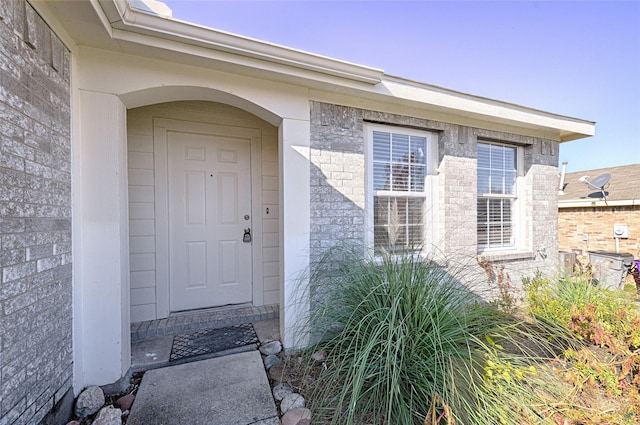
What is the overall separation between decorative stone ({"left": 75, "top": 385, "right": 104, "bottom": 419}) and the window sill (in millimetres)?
4258

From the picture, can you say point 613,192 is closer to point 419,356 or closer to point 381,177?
point 381,177

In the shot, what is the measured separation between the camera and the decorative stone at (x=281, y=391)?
1928 millimetres

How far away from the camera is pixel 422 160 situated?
351 cm

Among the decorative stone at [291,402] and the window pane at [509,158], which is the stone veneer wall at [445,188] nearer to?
the window pane at [509,158]

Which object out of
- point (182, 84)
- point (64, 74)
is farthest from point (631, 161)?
point (64, 74)

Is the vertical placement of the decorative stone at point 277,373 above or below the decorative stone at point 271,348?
below

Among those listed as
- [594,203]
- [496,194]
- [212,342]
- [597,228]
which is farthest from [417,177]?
[597,228]

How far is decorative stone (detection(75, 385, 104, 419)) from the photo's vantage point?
1.77 metres

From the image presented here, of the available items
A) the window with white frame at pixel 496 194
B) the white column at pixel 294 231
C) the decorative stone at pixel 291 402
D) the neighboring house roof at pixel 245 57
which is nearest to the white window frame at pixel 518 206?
the window with white frame at pixel 496 194

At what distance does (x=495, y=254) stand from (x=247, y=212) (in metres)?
3.63

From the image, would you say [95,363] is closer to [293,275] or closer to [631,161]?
[293,275]

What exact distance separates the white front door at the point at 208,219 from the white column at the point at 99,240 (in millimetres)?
993

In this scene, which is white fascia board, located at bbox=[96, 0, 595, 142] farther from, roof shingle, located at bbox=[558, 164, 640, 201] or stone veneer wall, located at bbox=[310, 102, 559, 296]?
roof shingle, located at bbox=[558, 164, 640, 201]

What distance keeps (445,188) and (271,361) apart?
2.88m
